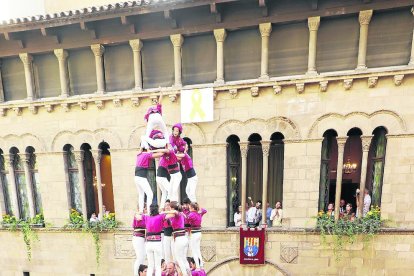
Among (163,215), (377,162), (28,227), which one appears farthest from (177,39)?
(28,227)

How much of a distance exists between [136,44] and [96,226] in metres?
6.86

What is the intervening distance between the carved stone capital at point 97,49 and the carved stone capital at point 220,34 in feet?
13.7

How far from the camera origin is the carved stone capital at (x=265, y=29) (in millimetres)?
9039

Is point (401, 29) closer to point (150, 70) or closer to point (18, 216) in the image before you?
point (150, 70)

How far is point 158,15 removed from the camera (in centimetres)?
942

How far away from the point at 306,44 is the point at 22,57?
10309 millimetres

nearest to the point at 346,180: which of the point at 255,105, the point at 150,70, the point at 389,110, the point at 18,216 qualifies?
the point at 389,110

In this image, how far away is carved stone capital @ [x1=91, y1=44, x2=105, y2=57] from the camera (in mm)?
10141

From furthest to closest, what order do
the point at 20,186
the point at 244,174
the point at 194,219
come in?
1. the point at 20,186
2. the point at 244,174
3. the point at 194,219

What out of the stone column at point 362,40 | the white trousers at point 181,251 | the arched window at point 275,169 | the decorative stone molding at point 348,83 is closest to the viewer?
the white trousers at point 181,251

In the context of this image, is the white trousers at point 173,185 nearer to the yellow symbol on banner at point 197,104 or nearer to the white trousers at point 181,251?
the white trousers at point 181,251

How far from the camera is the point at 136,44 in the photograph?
9875mm

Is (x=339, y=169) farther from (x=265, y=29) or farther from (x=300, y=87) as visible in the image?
(x=265, y=29)

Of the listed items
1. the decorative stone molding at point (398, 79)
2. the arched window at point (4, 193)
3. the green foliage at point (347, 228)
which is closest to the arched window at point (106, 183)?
the arched window at point (4, 193)
